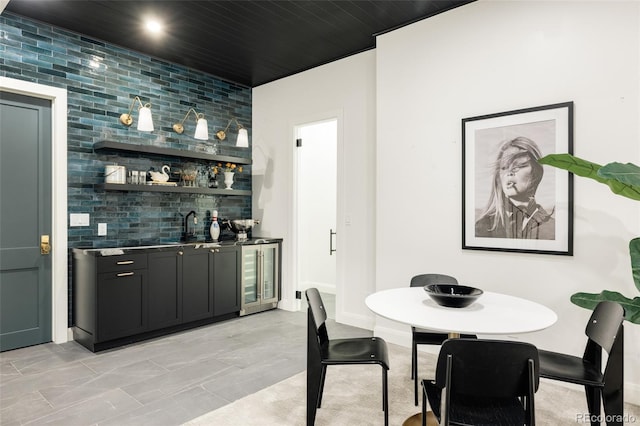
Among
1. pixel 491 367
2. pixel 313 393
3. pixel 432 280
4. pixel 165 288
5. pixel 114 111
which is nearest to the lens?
pixel 491 367

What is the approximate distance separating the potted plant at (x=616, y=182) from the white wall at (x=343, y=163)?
2.09 m

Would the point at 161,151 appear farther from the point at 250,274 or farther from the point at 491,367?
the point at 491,367

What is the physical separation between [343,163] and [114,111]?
2.53 meters

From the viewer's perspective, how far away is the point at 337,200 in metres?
4.48

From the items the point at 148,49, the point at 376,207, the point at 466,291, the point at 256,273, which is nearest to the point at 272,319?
the point at 256,273

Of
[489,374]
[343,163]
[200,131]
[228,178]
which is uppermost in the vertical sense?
[200,131]

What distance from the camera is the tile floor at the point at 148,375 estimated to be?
248cm

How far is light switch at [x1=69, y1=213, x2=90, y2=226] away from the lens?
3.82 meters

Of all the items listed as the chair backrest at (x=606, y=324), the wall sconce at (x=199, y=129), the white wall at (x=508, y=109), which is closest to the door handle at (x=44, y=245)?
the wall sconce at (x=199, y=129)

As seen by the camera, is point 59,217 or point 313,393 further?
point 59,217

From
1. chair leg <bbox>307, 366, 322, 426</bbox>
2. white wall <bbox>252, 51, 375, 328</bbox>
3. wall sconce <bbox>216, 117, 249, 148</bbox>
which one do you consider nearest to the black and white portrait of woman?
white wall <bbox>252, 51, 375, 328</bbox>

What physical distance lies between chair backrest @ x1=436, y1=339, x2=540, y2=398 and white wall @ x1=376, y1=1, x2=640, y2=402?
160cm

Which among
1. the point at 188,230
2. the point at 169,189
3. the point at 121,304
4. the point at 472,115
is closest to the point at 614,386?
the point at 472,115

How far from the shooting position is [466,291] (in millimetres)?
2357
